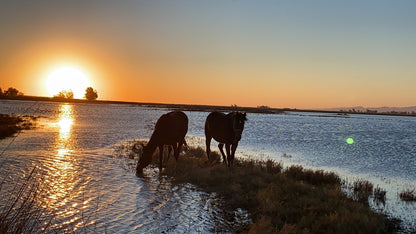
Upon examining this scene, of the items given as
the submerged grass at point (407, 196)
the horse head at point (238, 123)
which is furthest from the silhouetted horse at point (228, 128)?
the submerged grass at point (407, 196)

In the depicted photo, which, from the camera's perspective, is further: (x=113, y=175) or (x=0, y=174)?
(x=113, y=175)

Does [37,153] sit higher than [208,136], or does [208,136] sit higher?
[208,136]

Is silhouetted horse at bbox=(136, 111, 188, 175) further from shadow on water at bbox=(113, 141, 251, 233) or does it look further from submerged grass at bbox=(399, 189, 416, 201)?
submerged grass at bbox=(399, 189, 416, 201)

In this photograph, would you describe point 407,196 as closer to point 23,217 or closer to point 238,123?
point 238,123

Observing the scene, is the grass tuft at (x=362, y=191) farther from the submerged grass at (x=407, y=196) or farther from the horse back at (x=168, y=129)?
the horse back at (x=168, y=129)

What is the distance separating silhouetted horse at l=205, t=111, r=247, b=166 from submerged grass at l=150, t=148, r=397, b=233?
108 cm

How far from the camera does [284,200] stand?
916 centimetres

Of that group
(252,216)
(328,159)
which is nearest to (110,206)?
(252,216)

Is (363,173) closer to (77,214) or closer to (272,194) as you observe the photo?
(272,194)

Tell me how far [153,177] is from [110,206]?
154 inches

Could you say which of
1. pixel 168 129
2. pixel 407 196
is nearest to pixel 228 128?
pixel 168 129

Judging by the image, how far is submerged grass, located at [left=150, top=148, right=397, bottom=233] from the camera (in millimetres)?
7023

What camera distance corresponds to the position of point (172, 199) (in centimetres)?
905

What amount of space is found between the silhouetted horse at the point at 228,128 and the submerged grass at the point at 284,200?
1083 millimetres
